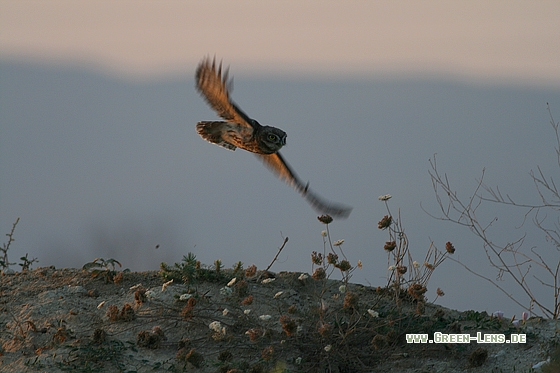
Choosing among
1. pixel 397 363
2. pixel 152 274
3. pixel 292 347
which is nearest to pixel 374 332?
pixel 397 363

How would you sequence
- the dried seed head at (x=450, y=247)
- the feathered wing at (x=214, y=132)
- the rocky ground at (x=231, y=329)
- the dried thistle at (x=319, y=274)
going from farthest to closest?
the feathered wing at (x=214, y=132) → the dried seed head at (x=450, y=247) → the dried thistle at (x=319, y=274) → the rocky ground at (x=231, y=329)

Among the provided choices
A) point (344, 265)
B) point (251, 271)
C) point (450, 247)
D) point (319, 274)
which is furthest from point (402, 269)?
point (251, 271)

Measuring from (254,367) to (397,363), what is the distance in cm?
114

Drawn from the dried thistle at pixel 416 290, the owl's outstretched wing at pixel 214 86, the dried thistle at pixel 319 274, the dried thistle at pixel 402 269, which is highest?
the owl's outstretched wing at pixel 214 86

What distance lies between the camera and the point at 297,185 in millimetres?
7102

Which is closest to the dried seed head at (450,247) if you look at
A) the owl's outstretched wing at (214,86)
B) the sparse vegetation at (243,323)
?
the sparse vegetation at (243,323)

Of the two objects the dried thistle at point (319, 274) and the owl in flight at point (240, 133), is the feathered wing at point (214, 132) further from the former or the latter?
the dried thistle at point (319, 274)

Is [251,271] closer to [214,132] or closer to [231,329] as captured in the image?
[231,329]

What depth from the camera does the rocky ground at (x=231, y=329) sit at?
5160 millimetres

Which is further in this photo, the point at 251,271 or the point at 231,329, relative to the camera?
the point at 251,271

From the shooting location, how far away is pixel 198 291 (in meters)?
6.15

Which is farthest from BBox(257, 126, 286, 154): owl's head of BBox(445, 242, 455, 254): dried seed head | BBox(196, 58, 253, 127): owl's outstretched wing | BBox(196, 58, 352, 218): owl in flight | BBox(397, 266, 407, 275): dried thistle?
BBox(445, 242, 455, 254): dried seed head

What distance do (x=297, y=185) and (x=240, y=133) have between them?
0.81m

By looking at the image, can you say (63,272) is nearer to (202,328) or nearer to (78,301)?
(78,301)
